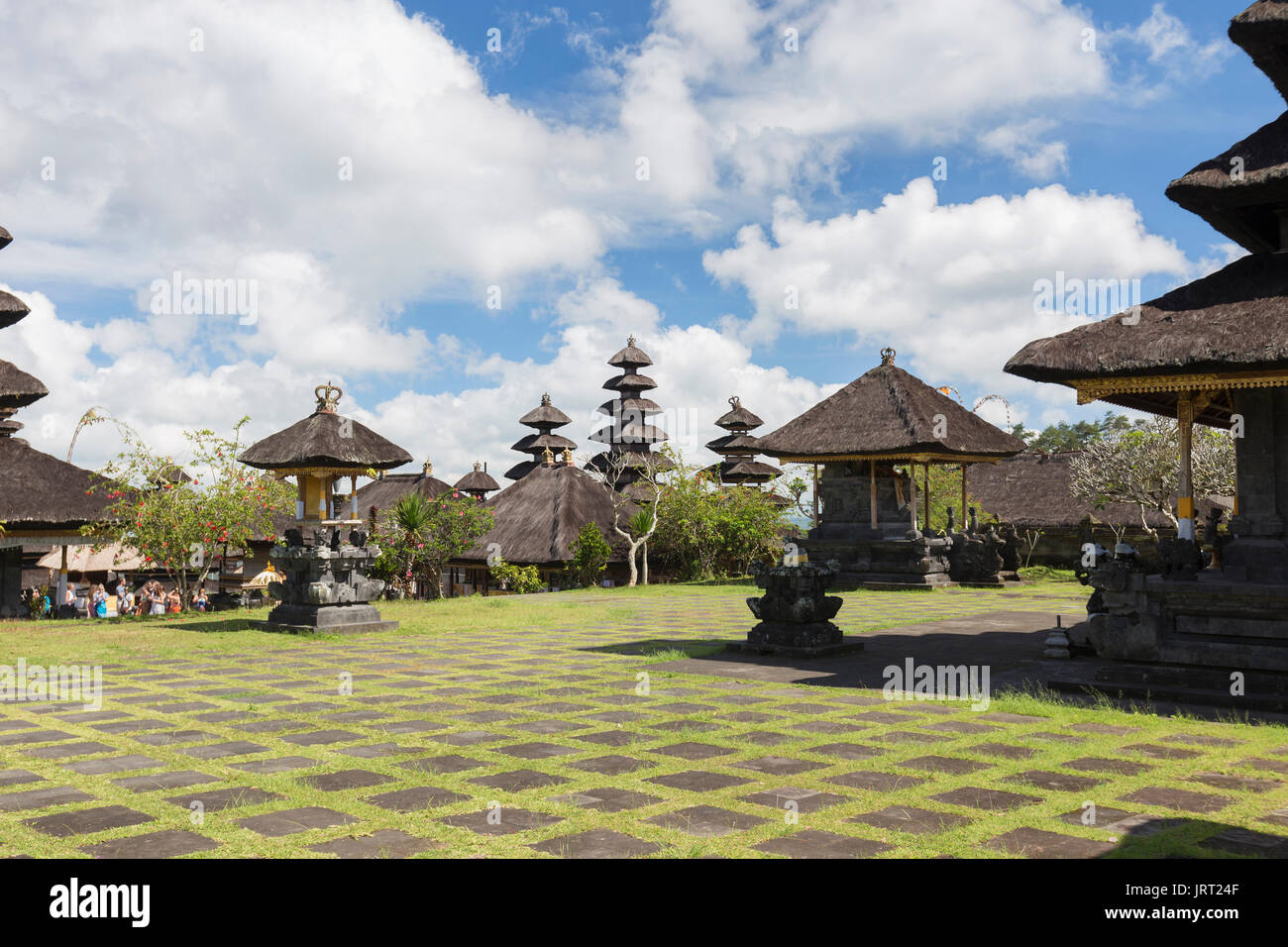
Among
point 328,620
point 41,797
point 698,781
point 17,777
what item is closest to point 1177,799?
point 698,781

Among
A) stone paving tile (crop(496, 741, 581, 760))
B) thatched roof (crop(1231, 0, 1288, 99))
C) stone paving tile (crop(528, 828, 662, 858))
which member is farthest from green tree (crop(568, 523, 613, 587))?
stone paving tile (crop(528, 828, 662, 858))

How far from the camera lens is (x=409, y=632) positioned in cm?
1424

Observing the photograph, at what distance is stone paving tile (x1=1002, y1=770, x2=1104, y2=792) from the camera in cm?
562

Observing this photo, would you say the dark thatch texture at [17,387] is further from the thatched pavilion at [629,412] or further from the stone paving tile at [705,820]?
the thatched pavilion at [629,412]

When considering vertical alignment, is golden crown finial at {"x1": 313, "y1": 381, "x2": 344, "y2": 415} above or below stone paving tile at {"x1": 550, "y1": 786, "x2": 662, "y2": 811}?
above

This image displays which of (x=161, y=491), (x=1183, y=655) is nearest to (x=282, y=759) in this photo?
(x=1183, y=655)

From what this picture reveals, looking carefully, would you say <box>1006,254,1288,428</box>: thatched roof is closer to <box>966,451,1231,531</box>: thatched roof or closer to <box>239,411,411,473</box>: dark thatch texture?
<box>239,411,411,473</box>: dark thatch texture

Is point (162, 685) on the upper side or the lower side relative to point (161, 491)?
lower

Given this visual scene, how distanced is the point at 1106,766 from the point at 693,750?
2.61 m

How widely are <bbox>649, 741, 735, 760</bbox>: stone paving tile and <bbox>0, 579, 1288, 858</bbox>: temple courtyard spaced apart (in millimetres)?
29

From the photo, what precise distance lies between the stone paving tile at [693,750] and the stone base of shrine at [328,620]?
8.63 m
